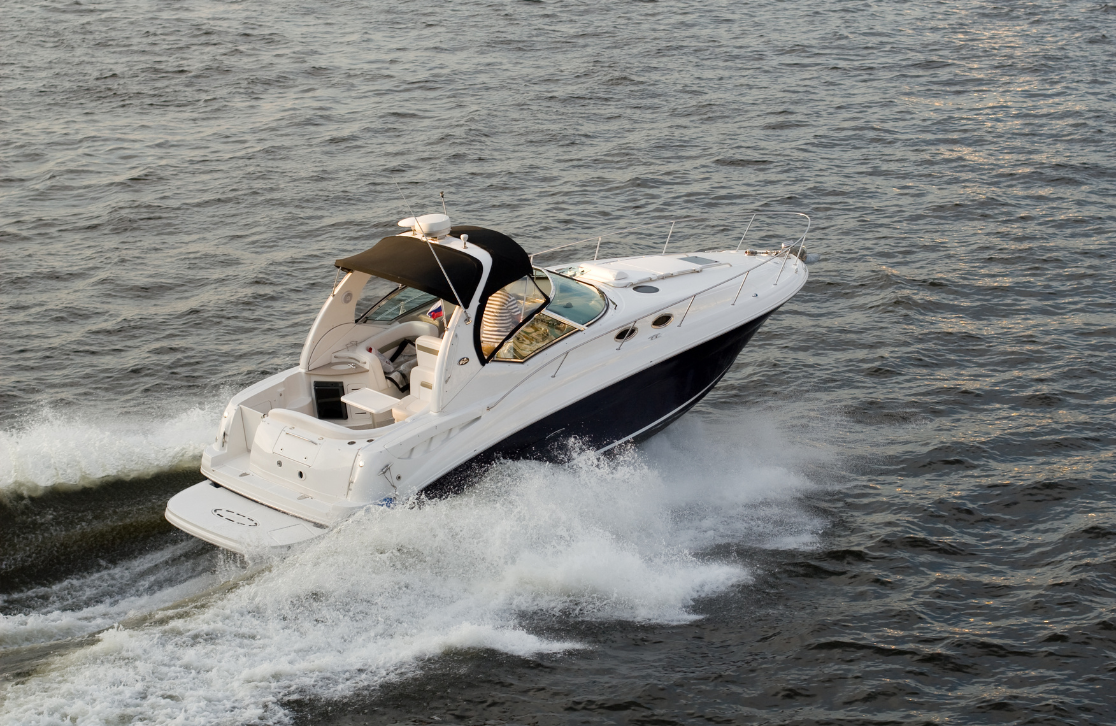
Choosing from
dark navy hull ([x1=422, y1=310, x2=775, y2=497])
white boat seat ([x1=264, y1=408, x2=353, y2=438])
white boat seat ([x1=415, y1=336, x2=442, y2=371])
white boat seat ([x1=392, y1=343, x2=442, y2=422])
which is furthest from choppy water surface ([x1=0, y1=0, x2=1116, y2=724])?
white boat seat ([x1=415, y1=336, x2=442, y2=371])

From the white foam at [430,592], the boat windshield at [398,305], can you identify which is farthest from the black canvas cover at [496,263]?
the white foam at [430,592]

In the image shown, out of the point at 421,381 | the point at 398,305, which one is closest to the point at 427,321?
the point at 398,305

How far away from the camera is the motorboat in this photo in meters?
7.76

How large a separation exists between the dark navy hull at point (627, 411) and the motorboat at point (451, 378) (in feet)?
0.04

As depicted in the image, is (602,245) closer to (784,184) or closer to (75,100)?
(784,184)

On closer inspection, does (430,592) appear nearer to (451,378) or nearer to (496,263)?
(451,378)

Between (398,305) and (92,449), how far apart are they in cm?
285

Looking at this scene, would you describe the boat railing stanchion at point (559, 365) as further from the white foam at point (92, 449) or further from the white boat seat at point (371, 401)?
the white foam at point (92, 449)

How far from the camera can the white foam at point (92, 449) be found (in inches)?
340

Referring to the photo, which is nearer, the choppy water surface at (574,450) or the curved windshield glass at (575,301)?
the choppy water surface at (574,450)

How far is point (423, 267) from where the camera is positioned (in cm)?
799

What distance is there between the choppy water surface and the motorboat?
0.35 m

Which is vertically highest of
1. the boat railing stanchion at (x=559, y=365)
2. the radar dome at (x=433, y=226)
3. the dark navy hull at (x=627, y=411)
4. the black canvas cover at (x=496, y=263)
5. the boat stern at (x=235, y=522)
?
the radar dome at (x=433, y=226)

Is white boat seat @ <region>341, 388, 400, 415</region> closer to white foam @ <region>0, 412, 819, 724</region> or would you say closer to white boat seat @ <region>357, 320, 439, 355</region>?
white boat seat @ <region>357, 320, 439, 355</region>
